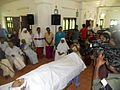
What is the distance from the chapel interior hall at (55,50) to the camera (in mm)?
1269

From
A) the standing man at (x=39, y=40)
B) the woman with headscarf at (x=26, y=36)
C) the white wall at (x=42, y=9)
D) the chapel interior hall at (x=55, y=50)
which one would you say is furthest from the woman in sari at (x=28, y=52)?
the white wall at (x=42, y=9)

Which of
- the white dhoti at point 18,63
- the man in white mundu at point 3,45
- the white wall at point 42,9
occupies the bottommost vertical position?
the white dhoti at point 18,63

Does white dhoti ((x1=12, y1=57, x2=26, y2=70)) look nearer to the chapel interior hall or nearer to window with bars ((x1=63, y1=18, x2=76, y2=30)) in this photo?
the chapel interior hall

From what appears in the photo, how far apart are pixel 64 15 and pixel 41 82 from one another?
4524mm

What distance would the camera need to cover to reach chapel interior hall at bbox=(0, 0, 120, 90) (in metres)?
1.27

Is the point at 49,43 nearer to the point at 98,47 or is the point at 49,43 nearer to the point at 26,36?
the point at 26,36

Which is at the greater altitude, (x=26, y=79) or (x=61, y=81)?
(x=26, y=79)

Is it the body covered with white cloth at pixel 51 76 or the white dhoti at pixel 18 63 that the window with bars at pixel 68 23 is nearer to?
the white dhoti at pixel 18 63

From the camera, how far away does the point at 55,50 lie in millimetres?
4184

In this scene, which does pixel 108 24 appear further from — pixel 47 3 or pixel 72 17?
pixel 47 3

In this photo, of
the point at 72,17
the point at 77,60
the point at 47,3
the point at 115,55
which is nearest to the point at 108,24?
the point at 72,17

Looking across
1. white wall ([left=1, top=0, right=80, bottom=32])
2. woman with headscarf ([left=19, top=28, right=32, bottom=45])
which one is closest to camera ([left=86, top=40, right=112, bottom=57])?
woman with headscarf ([left=19, top=28, right=32, bottom=45])

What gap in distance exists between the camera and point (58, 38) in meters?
4.15

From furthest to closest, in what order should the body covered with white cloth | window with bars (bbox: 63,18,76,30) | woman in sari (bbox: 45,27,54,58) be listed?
window with bars (bbox: 63,18,76,30), woman in sari (bbox: 45,27,54,58), the body covered with white cloth
